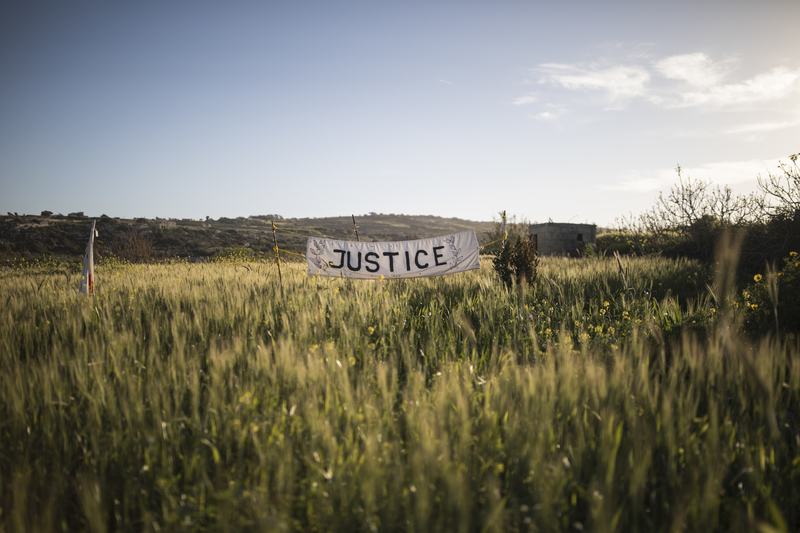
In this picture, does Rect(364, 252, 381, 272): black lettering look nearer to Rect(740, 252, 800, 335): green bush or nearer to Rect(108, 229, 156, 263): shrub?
Rect(740, 252, 800, 335): green bush

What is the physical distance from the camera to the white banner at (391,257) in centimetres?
782

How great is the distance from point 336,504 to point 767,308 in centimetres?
538

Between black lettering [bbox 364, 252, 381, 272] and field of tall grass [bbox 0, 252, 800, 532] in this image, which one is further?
black lettering [bbox 364, 252, 381, 272]

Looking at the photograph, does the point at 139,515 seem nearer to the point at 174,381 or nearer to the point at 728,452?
the point at 174,381

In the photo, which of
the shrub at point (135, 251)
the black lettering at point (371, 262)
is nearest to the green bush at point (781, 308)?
the black lettering at point (371, 262)

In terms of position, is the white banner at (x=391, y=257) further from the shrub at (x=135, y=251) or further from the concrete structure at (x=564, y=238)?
the shrub at (x=135, y=251)

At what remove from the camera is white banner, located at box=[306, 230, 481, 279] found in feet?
25.6

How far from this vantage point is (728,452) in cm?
168

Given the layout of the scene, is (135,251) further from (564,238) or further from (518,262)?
(564,238)

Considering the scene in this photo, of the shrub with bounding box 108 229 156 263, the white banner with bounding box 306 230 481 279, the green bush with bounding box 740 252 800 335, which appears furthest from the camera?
the shrub with bounding box 108 229 156 263

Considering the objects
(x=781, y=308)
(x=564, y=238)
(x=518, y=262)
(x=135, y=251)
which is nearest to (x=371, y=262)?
(x=518, y=262)

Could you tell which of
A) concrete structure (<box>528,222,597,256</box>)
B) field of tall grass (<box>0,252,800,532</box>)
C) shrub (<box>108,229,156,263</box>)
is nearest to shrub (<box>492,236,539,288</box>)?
field of tall grass (<box>0,252,800,532</box>)

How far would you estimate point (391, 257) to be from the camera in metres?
8.02

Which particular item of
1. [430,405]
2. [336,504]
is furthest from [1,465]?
[430,405]
